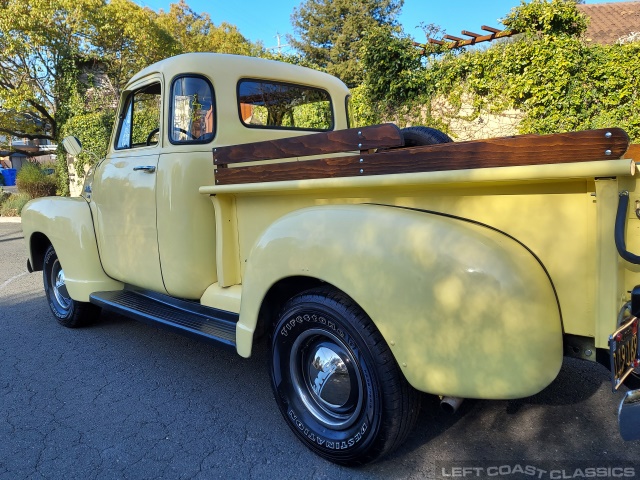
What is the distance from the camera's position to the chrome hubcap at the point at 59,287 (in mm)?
4402

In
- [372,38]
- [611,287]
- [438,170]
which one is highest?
[372,38]

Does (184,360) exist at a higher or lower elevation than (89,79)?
lower

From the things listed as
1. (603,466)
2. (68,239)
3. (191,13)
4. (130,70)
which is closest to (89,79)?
(130,70)

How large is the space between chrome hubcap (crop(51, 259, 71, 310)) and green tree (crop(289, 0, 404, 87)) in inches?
1249

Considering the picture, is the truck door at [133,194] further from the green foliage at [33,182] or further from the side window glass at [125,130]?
the green foliage at [33,182]

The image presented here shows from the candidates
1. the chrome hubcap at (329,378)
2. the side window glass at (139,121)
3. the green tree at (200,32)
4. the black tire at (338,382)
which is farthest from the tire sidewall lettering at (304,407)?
the green tree at (200,32)

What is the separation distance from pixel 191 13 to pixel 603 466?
28923mm

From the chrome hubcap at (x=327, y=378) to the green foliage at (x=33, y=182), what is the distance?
16439 millimetres

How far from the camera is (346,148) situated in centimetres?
221

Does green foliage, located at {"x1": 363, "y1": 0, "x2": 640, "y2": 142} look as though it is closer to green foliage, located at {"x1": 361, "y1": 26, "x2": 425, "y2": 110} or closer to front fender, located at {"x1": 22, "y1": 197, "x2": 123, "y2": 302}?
green foliage, located at {"x1": 361, "y1": 26, "x2": 425, "y2": 110}

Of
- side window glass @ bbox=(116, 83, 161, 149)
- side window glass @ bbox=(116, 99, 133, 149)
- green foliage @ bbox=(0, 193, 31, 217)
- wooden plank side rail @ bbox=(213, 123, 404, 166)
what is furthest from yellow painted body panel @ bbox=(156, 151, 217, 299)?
green foliage @ bbox=(0, 193, 31, 217)

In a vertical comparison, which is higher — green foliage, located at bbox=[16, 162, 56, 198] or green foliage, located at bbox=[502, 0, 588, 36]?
green foliage, located at bbox=[502, 0, 588, 36]

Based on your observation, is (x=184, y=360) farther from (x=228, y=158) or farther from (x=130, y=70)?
(x=130, y=70)

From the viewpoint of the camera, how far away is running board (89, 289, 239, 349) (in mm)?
2775
